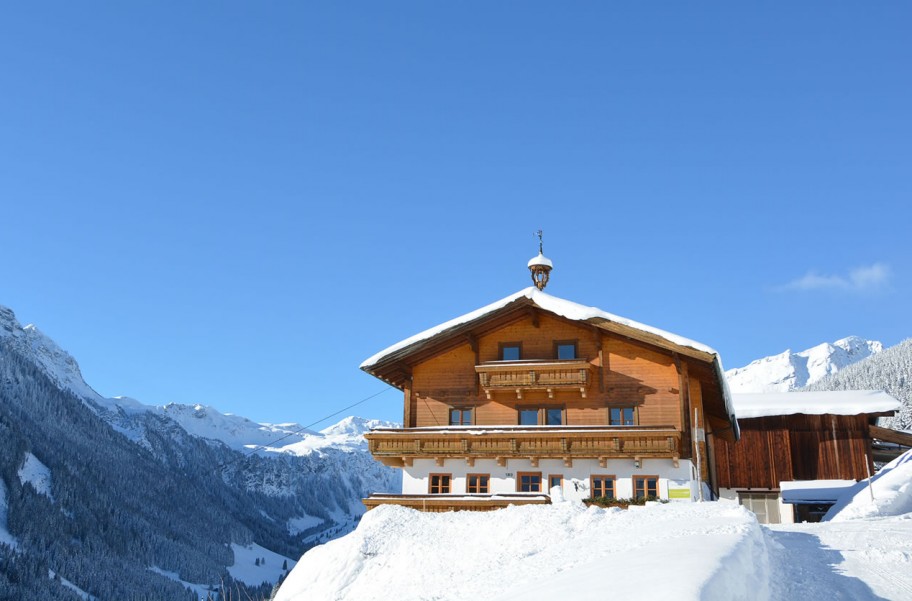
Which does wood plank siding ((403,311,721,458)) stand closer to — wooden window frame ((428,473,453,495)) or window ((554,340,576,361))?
window ((554,340,576,361))

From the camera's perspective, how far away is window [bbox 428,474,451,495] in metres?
30.0

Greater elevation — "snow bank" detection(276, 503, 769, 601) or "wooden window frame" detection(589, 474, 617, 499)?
"wooden window frame" detection(589, 474, 617, 499)

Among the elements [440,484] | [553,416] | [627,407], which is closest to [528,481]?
[553,416]

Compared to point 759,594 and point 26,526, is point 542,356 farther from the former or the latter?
point 26,526

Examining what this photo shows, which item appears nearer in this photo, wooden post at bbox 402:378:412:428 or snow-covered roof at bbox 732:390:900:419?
wooden post at bbox 402:378:412:428

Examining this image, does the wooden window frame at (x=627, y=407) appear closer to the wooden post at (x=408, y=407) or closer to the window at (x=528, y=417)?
the window at (x=528, y=417)

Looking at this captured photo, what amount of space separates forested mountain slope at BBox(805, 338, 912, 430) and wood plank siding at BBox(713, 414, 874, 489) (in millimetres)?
75812

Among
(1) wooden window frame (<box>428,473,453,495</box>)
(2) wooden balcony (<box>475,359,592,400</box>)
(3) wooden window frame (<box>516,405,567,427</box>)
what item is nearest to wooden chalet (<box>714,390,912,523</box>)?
(3) wooden window frame (<box>516,405,567,427</box>)

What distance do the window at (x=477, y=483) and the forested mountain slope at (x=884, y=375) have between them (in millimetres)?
98188

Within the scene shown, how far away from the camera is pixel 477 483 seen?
97.3ft

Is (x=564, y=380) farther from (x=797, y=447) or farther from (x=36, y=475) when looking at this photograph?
(x=36, y=475)

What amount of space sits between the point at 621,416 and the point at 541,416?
292 centimetres

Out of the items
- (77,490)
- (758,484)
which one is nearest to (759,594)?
(758,484)

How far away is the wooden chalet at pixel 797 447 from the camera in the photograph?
4284 centimetres
